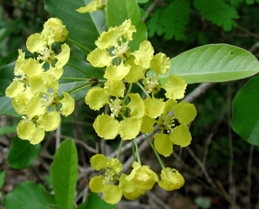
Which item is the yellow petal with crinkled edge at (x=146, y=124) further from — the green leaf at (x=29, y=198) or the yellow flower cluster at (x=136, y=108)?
the green leaf at (x=29, y=198)

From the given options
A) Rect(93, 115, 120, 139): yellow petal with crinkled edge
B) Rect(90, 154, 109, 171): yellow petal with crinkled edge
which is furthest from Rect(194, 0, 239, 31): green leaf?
Rect(90, 154, 109, 171): yellow petal with crinkled edge

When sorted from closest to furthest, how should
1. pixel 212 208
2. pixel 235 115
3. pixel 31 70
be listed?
1. pixel 31 70
2. pixel 235 115
3. pixel 212 208

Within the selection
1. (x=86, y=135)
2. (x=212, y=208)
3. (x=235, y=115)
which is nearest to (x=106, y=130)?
(x=235, y=115)

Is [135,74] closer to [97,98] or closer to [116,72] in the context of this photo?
[116,72]

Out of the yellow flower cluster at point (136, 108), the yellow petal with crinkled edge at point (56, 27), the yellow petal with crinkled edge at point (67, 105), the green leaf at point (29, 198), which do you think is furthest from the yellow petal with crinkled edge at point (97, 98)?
the green leaf at point (29, 198)

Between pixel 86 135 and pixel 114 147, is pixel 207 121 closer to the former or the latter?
pixel 114 147

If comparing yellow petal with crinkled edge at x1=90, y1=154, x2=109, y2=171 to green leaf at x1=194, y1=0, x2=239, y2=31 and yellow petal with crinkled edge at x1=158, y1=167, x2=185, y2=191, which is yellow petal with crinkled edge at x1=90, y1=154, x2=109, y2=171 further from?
green leaf at x1=194, y1=0, x2=239, y2=31

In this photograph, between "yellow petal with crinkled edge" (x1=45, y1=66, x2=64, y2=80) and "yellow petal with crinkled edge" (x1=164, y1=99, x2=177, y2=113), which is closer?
"yellow petal with crinkled edge" (x1=164, y1=99, x2=177, y2=113)
